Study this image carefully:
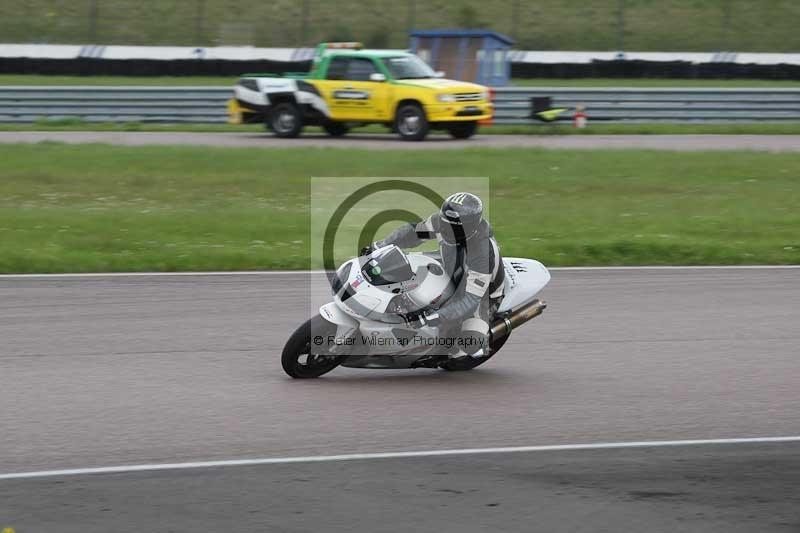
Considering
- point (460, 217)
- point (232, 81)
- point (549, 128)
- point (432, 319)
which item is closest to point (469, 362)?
point (432, 319)

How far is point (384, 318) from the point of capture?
7.78m

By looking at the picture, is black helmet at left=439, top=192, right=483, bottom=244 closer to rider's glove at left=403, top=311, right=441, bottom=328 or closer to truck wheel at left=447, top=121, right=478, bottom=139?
rider's glove at left=403, top=311, right=441, bottom=328

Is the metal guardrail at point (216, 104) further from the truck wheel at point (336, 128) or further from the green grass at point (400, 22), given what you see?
the green grass at point (400, 22)

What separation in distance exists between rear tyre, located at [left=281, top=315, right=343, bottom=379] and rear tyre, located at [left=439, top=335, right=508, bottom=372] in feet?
3.03

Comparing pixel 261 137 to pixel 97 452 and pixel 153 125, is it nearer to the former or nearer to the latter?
pixel 153 125

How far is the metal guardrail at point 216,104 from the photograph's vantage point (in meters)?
26.7

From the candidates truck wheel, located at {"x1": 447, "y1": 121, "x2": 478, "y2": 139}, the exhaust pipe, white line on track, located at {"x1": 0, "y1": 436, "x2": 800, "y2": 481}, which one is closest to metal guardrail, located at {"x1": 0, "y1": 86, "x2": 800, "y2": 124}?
truck wheel, located at {"x1": 447, "y1": 121, "x2": 478, "y2": 139}

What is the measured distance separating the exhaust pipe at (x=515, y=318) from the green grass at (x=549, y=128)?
57.9 feet

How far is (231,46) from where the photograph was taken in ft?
129

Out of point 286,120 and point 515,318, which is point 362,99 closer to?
point 286,120

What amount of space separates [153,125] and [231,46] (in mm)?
13458

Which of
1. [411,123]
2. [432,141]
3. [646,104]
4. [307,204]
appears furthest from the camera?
[646,104]

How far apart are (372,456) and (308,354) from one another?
174 cm

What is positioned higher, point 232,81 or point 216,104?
point 232,81
